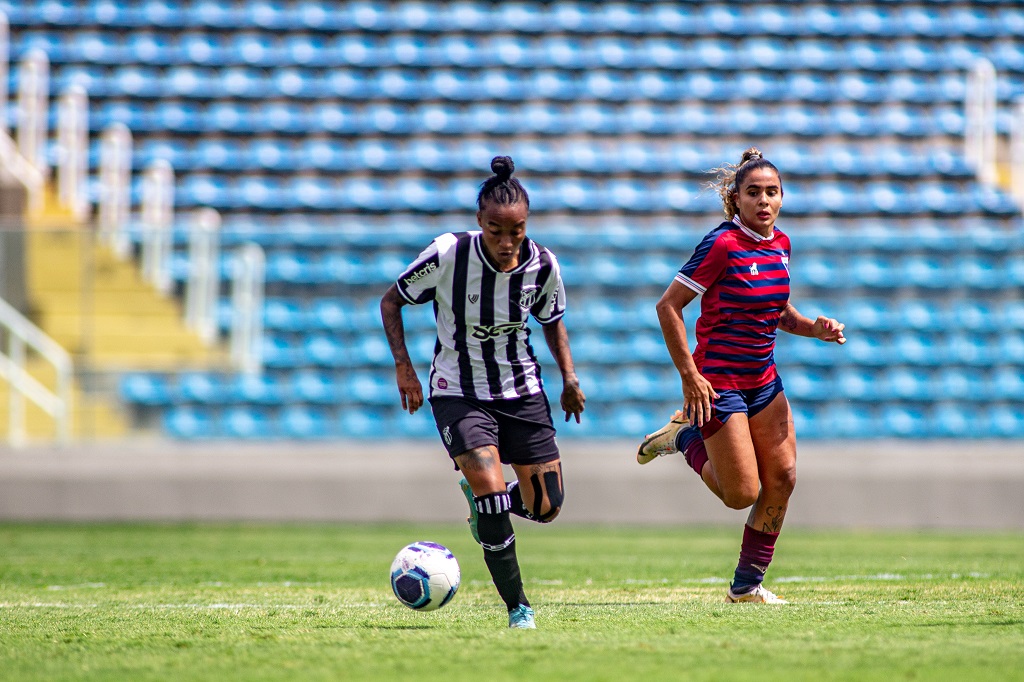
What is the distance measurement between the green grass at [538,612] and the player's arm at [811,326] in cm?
116

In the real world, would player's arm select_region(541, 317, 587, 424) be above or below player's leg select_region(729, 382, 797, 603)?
above

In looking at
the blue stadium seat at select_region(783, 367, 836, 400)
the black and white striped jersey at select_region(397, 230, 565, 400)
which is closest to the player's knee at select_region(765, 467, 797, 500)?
the black and white striped jersey at select_region(397, 230, 565, 400)

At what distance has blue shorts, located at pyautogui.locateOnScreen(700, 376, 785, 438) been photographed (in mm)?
5598

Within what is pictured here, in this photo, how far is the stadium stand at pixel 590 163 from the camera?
11406mm

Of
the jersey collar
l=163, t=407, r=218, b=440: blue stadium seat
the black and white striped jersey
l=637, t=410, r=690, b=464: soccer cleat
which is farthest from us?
l=163, t=407, r=218, b=440: blue stadium seat

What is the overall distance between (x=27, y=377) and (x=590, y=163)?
23.0 feet

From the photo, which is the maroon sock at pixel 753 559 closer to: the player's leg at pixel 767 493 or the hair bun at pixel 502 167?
the player's leg at pixel 767 493

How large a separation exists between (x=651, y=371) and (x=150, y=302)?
14.2 feet

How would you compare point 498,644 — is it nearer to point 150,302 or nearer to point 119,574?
point 119,574

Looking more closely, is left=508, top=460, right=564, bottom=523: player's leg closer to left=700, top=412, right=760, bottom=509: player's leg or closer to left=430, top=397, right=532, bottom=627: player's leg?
left=430, top=397, right=532, bottom=627: player's leg

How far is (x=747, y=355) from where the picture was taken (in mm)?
5676

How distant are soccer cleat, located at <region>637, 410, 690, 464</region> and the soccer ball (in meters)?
1.20

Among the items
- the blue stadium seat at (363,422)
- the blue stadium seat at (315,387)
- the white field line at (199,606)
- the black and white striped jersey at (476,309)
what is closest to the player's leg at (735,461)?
the black and white striped jersey at (476,309)

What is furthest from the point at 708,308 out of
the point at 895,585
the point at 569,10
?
the point at 569,10
